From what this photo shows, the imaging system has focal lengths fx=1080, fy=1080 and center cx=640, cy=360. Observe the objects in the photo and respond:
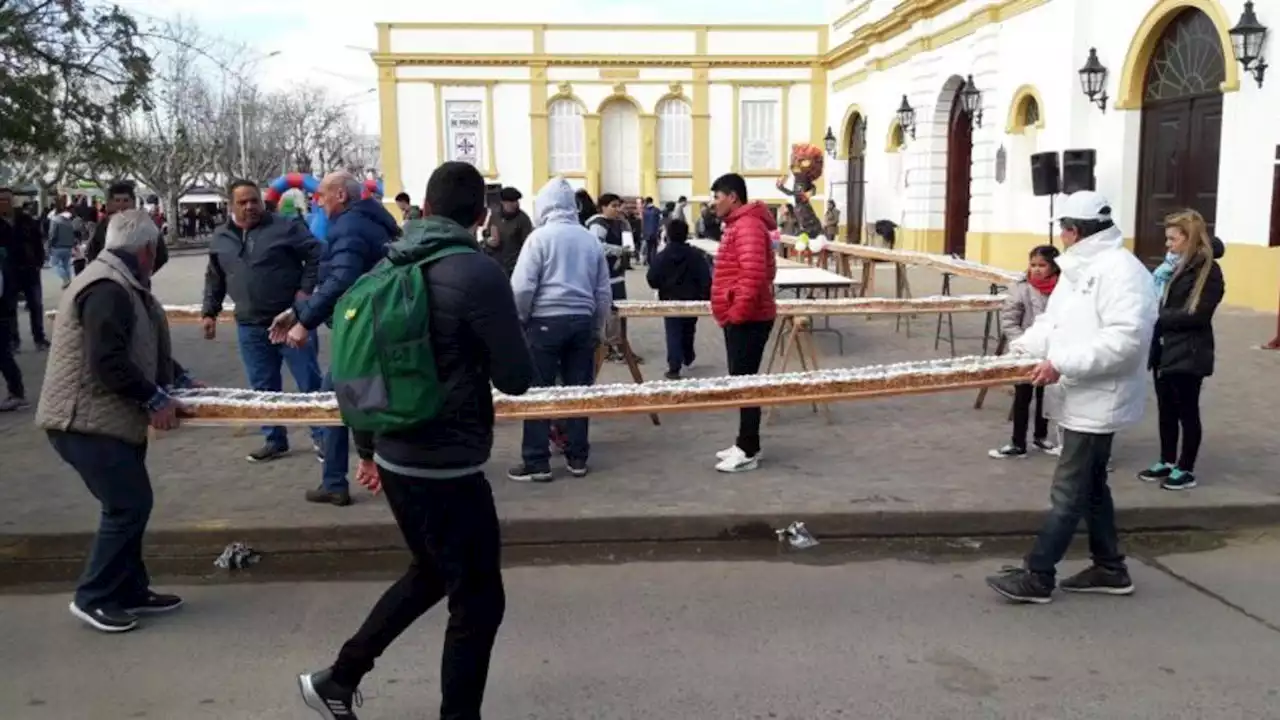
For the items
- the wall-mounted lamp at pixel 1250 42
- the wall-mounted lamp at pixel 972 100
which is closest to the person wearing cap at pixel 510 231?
the wall-mounted lamp at pixel 1250 42

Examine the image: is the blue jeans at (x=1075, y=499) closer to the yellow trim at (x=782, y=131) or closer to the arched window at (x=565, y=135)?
the yellow trim at (x=782, y=131)

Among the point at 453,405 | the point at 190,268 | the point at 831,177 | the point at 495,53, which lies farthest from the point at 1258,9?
the point at 495,53

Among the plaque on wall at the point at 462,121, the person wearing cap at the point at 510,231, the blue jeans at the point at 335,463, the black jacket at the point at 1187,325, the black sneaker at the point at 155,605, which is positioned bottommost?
the black sneaker at the point at 155,605

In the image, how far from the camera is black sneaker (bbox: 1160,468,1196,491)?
6.39m

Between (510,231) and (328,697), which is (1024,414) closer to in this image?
(510,231)

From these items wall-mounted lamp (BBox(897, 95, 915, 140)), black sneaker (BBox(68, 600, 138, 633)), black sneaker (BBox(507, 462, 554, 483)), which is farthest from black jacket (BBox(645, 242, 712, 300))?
wall-mounted lamp (BBox(897, 95, 915, 140))

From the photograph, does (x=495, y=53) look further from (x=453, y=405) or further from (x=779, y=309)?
(x=453, y=405)

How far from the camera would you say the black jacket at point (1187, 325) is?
6.17m

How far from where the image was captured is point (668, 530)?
596cm

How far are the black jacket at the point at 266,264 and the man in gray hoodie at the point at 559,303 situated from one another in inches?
60.9

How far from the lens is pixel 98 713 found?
3.93 m

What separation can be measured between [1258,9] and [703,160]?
28141 millimetres

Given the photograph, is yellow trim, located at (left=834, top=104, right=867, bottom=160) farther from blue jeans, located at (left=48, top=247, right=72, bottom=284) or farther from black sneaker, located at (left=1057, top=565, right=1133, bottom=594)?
black sneaker, located at (left=1057, top=565, right=1133, bottom=594)

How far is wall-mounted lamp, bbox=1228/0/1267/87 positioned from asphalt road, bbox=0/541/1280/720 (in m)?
10.7
